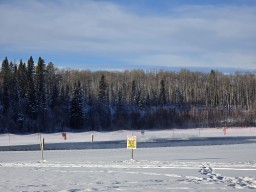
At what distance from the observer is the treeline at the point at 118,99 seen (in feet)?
264

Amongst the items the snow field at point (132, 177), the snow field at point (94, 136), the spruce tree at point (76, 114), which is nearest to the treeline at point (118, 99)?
the spruce tree at point (76, 114)

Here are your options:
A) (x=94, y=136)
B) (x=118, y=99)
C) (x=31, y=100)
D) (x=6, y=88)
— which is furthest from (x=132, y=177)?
(x=118, y=99)

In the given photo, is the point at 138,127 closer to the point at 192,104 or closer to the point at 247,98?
the point at 192,104

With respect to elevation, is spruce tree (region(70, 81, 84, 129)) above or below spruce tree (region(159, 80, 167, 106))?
below

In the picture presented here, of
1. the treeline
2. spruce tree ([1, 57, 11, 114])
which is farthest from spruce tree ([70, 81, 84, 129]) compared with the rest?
spruce tree ([1, 57, 11, 114])

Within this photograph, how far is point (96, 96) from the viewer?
339 feet

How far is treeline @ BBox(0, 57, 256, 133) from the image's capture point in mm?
80375

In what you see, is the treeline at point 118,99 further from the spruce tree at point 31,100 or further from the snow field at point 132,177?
the snow field at point 132,177

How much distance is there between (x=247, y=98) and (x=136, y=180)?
108 m

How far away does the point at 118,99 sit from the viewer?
104 meters

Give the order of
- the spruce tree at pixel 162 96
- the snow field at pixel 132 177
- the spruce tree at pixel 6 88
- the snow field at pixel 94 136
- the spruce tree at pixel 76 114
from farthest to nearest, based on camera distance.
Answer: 1. the spruce tree at pixel 162 96
2. the spruce tree at pixel 76 114
3. the spruce tree at pixel 6 88
4. the snow field at pixel 94 136
5. the snow field at pixel 132 177

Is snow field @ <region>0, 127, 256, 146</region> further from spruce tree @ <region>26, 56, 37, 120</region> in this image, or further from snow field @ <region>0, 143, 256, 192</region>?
spruce tree @ <region>26, 56, 37, 120</region>

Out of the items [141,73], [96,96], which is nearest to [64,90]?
[96,96]

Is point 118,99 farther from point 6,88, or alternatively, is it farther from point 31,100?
point 6,88
